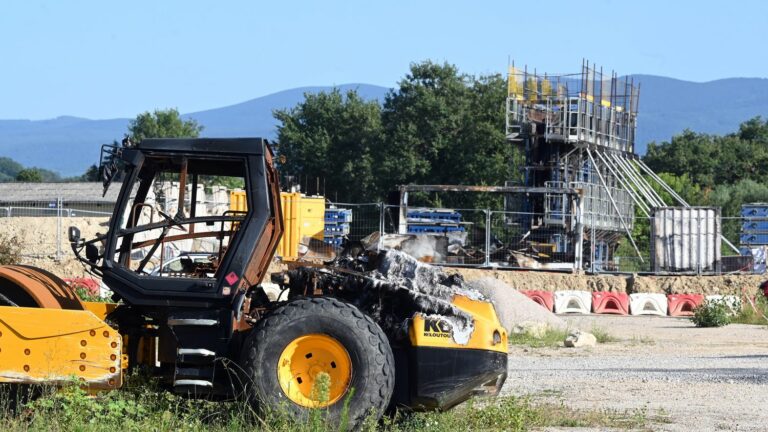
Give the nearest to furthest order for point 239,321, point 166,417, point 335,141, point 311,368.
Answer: point 166,417 < point 311,368 < point 239,321 < point 335,141

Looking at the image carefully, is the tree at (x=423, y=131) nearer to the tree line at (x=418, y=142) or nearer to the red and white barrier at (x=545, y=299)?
the tree line at (x=418, y=142)

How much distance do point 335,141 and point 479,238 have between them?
140ft

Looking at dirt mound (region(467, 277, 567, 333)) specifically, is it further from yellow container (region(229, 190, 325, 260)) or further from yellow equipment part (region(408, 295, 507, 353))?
yellow equipment part (region(408, 295, 507, 353))

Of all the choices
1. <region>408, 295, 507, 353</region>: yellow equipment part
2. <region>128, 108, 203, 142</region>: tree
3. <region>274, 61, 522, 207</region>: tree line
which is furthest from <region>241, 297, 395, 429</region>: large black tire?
<region>128, 108, 203, 142</region>: tree

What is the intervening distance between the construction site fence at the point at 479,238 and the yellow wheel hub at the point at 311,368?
22649mm

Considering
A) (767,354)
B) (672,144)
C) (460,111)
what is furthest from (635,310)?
(672,144)

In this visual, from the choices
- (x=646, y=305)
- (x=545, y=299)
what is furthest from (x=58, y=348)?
(x=646, y=305)

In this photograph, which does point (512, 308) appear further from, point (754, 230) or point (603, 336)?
point (754, 230)

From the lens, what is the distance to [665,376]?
1560 cm

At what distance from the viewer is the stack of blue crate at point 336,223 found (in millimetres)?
38656

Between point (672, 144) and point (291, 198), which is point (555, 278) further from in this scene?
point (672, 144)

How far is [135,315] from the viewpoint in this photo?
32.2 ft

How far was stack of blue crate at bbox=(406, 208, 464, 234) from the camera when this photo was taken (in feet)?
126

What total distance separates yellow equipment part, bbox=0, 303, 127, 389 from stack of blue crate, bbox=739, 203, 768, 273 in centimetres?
3140
